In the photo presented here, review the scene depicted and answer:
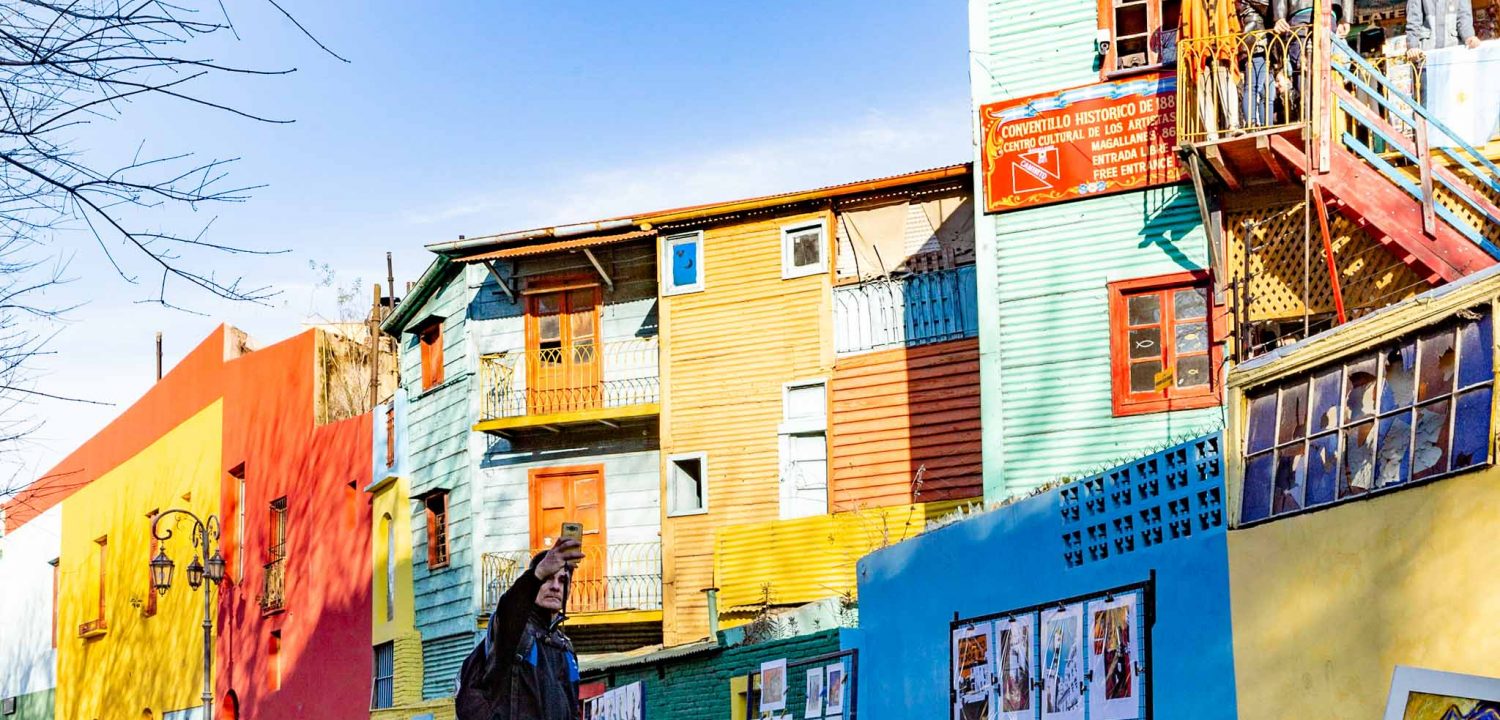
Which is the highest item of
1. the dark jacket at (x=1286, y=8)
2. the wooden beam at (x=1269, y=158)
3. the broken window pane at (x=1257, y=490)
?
the dark jacket at (x=1286, y=8)

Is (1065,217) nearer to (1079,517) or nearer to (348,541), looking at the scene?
(1079,517)

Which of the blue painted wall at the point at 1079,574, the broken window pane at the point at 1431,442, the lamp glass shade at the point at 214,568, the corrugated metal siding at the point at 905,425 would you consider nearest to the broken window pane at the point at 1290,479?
the blue painted wall at the point at 1079,574

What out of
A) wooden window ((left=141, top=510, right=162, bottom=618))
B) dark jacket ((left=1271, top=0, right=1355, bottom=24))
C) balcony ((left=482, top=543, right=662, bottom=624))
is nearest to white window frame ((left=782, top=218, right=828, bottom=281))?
balcony ((left=482, top=543, right=662, bottom=624))

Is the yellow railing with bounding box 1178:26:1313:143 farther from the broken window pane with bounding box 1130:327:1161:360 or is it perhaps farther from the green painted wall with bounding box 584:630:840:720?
the green painted wall with bounding box 584:630:840:720

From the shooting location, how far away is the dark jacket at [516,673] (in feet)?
24.0

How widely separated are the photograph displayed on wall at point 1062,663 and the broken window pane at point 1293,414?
109 inches

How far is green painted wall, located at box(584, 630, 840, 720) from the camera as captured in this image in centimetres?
1894

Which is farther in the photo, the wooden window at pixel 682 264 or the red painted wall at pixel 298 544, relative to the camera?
the red painted wall at pixel 298 544

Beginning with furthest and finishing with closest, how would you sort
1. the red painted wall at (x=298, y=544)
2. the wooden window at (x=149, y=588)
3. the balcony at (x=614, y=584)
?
the wooden window at (x=149, y=588), the red painted wall at (x=298, y=544), the balcony at (x=614, y=584)

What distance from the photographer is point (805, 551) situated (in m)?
23.1

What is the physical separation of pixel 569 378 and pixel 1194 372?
1086 cm

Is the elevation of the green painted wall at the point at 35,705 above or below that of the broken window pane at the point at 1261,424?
below

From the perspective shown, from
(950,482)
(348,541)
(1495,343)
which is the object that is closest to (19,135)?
(1495,343)

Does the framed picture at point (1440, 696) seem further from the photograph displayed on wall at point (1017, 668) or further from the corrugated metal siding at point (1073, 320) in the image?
the corrugated metal siding at point (1073, 320)
